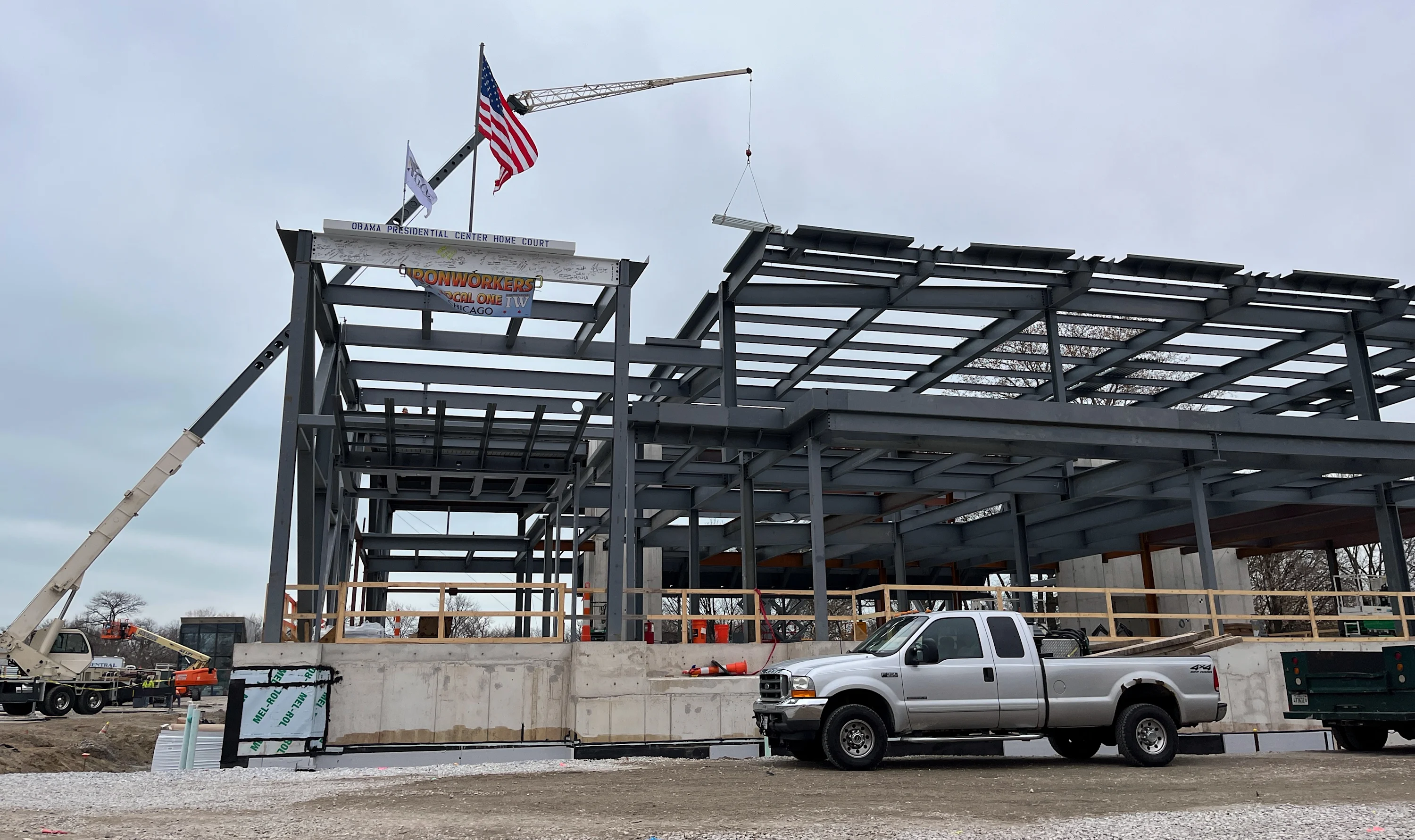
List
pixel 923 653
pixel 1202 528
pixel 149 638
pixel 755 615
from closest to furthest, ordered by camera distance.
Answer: pixel 923 653 < pixel 755 615 < pixel 1202 528 < pixel 149 638

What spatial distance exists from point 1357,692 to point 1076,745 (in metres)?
4.70

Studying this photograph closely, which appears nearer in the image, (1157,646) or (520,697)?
(1157,646)

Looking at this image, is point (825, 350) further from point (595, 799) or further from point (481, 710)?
point (595, 799)

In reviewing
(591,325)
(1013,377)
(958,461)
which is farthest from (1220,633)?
(591,325)

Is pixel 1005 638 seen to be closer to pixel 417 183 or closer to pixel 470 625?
pixel 417 183

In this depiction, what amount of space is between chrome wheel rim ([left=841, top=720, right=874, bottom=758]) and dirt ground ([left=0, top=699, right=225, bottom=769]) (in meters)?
10.1

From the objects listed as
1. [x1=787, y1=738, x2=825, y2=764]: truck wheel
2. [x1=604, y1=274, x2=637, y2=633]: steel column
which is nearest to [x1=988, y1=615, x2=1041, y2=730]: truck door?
[x1=787, y1=738, x2=825, y2=764]: truck wheel

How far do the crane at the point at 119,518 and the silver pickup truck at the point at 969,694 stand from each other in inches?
447

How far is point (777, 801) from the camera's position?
9.94 meters

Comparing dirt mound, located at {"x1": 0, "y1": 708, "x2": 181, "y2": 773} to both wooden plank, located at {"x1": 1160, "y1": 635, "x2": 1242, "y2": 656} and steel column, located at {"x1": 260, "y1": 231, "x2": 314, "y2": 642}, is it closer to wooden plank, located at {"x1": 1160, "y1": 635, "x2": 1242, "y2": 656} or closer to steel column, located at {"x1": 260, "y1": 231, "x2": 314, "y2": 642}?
steel column, located at {"x1": 260, "y1": 231, "x2": 314, "y2": 642}

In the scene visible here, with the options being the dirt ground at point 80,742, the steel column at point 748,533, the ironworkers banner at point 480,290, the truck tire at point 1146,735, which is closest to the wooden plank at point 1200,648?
the truck tire at point 1146,735

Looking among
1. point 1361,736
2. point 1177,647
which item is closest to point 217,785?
point 1177,647

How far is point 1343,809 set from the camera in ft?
30.1

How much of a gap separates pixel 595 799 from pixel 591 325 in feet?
44.8
